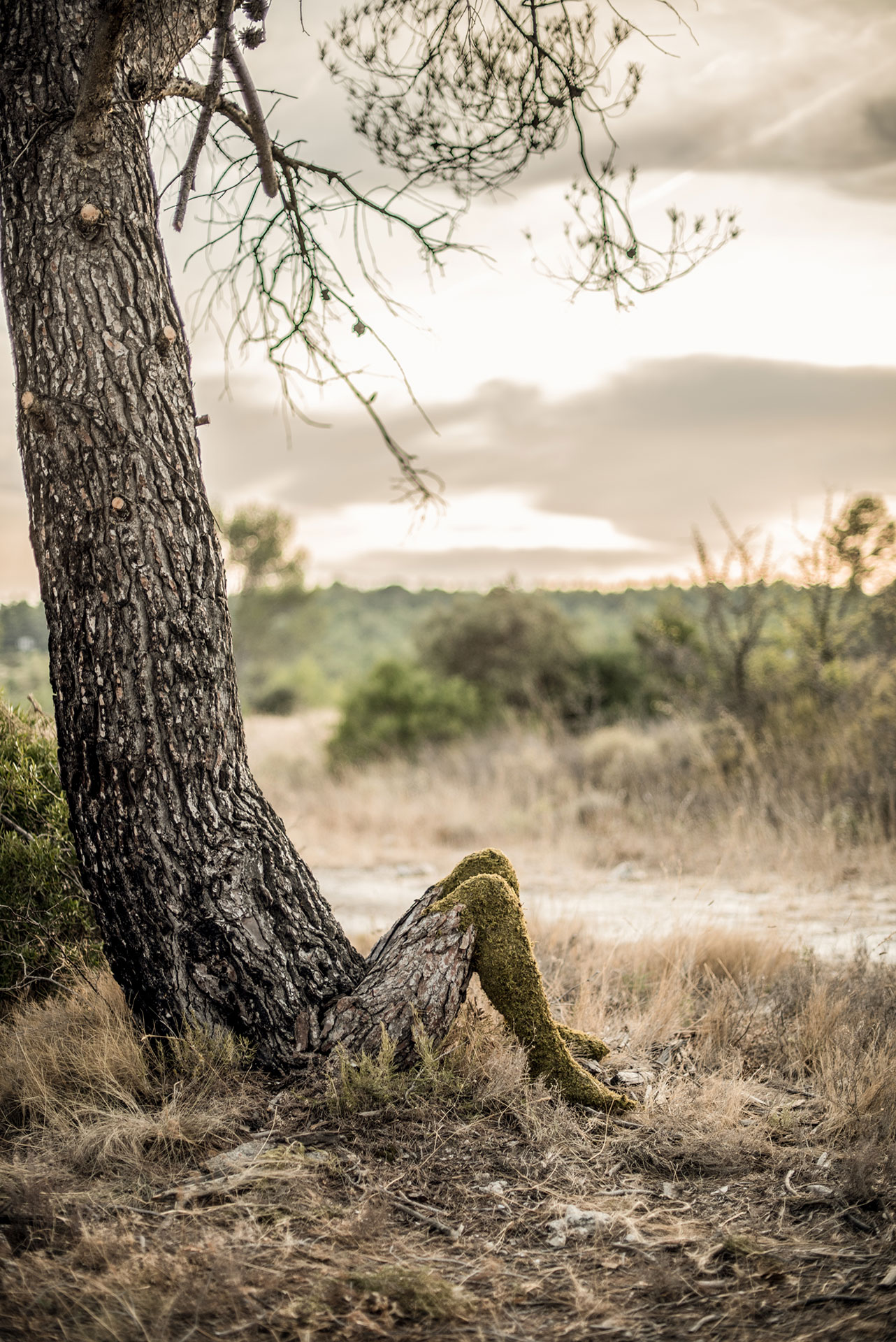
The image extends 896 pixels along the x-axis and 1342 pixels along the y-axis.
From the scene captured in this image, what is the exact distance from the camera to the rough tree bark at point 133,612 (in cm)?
306

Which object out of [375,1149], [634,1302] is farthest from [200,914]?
→ [634,1302]

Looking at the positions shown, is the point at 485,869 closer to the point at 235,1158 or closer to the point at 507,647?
the point at 235,1158

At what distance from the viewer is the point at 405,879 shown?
841 cm

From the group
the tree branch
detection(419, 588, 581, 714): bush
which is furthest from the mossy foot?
detection(419, 588, 581, 714): bush

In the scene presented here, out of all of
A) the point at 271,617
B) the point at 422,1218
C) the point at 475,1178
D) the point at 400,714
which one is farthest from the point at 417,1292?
the point at 271,617

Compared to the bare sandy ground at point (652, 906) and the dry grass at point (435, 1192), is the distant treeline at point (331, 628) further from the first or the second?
the bare sandy ground at point (652, 906)

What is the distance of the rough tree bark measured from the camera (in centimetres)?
306

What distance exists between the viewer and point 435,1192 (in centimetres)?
268

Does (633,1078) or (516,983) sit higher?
(516,983)

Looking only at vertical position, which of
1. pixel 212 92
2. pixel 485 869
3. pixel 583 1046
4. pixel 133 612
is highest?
pixel 212 92

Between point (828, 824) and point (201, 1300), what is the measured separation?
7188mm

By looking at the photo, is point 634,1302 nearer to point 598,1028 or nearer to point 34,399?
point 598,1028

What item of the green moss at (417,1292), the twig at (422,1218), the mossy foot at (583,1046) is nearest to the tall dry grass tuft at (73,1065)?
the twig at (422,1218)

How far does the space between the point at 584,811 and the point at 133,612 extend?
8.12m
